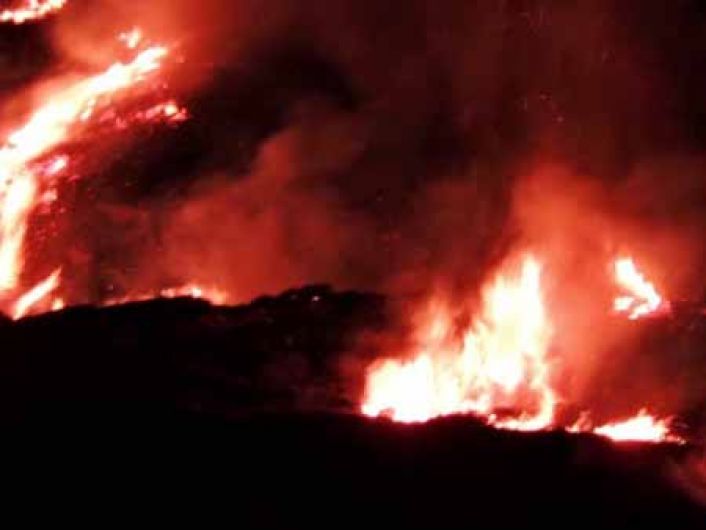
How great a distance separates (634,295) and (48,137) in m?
5.16

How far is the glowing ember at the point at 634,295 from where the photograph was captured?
746 cm

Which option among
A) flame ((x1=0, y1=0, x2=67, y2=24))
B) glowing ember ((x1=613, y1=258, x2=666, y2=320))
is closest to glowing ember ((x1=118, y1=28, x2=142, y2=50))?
flame ((x1=0, y1=0, x2=67, y2=24))

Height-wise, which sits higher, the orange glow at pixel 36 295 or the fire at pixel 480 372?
the orange glow at pixel 36 295

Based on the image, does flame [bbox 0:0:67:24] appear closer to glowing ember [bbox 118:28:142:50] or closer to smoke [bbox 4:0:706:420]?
smoke [bbox 4:0:706:420]

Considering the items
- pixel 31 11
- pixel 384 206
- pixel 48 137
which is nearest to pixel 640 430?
pixel 384 206

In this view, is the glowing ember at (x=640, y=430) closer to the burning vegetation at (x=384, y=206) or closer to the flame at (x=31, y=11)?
the burning vegetation at (x=384, y=206)

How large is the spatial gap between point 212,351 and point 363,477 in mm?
1265

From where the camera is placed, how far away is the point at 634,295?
25.0 feet

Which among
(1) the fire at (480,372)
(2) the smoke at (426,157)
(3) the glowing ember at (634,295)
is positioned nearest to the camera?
(1) the fire at (480,372)

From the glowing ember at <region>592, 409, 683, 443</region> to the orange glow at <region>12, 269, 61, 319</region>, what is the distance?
12.5 feet

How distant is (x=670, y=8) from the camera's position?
10.1 m

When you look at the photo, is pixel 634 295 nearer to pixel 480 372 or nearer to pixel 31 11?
pixel 480 372

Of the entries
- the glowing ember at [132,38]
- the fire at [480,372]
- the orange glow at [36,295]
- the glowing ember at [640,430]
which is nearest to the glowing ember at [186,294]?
the orange glow at [36,295]

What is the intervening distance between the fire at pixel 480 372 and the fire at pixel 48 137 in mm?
2844
